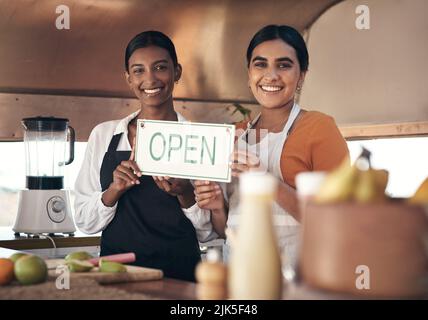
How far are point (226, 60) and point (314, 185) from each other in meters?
3.22

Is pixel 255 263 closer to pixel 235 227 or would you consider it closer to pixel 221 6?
pixel 235 227

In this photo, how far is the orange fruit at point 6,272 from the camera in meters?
1.79

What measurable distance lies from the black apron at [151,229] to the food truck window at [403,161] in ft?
5.33

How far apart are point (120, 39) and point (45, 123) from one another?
62cm

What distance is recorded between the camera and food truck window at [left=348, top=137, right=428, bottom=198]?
4.04m

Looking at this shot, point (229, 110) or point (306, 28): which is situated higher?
point (306, 28)

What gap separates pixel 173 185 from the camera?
2.51m

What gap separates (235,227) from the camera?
2346 mm

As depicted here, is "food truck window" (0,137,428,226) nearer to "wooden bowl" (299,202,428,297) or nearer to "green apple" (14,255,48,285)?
"green apple" (14,255,48,285)

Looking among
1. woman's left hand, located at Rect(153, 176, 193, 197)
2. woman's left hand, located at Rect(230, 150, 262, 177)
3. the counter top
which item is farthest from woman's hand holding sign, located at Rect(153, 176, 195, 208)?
the counter top

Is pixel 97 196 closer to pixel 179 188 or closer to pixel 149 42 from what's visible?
pixel 179 188

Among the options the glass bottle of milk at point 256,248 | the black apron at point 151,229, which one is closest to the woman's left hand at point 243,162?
the black apron at point 151,229
